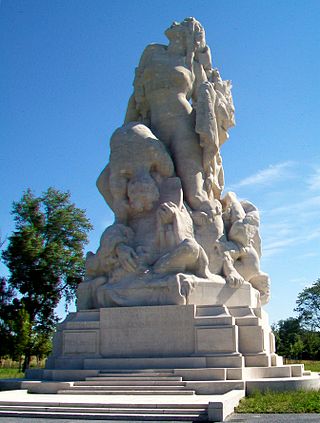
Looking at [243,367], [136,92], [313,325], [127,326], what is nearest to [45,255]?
[136,92]

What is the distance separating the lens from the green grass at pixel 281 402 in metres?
8.33

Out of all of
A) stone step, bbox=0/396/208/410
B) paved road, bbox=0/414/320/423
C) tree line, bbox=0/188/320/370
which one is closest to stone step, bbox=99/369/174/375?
stone step, bbox=0/396/208/410

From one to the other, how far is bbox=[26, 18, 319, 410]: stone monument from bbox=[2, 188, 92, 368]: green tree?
13855 millimetres

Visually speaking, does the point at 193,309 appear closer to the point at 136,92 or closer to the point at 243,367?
the point at 243,367

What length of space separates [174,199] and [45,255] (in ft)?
52.2

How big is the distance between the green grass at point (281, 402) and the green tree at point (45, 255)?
18.9 meters

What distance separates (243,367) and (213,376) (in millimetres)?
664

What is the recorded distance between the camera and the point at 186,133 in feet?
44.6

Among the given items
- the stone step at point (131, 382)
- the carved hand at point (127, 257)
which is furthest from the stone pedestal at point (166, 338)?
the carved hand at point (127, 257)

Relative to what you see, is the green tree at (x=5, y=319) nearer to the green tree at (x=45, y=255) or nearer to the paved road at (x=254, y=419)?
the green tree at (x=45, y=255)

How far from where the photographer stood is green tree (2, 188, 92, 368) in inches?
1070

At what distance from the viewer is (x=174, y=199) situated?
1265cm

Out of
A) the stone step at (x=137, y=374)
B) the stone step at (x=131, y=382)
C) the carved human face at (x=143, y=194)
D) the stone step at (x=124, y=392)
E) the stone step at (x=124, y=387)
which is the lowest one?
the stone step at (x=124, y=392)

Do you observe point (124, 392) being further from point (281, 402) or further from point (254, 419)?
point (254, 419)
